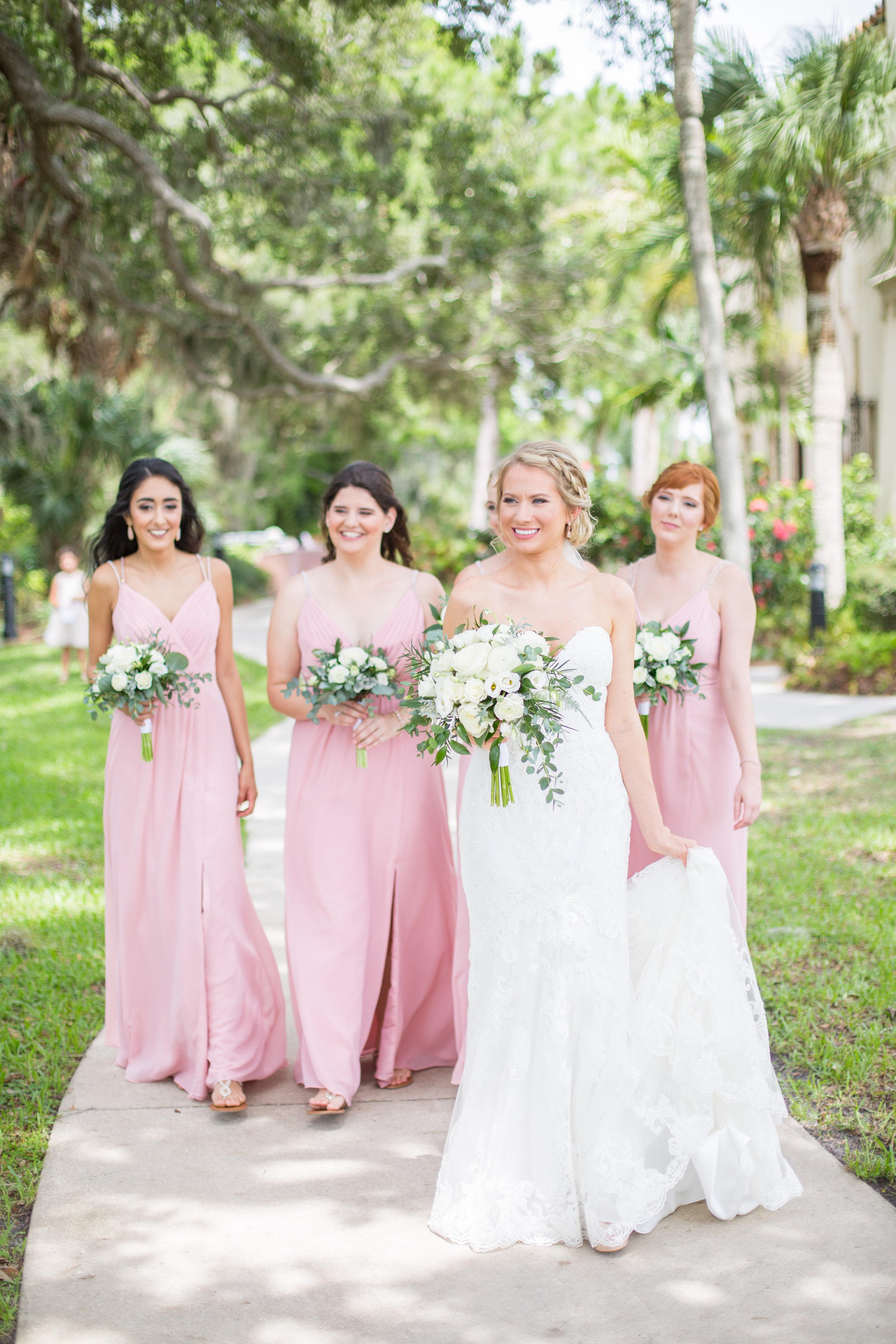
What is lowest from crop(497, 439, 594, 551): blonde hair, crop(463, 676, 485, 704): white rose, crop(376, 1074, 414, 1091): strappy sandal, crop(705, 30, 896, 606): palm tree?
crop(376, 1074, 414, 1091): strappy sandal

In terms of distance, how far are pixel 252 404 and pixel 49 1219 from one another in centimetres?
1925

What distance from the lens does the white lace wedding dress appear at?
127 inches

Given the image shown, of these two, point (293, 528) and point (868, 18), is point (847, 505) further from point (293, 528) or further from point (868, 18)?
point (293, 528)

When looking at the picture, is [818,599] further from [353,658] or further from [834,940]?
[353,658]

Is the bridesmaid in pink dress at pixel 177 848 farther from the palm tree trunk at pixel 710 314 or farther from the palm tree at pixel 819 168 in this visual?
the palm tree at pixel 819 168

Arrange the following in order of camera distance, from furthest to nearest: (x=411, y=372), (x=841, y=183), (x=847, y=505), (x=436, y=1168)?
(x=411, y=372)
(x=847, y=505)
(x=841, y=183)
(x=436, y=1168)

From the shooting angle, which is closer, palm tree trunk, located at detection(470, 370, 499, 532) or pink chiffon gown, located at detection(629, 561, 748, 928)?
pink chiffon gown, located at detection(629, 561, 748, 928)

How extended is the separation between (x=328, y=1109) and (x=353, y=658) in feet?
5.25

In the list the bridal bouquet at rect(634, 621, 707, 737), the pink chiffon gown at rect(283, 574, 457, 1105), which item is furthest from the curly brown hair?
the bridal bouquet at rect(634, 621, 707, 737)

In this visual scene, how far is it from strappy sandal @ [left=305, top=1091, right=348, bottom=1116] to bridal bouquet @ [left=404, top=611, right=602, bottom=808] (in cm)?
141

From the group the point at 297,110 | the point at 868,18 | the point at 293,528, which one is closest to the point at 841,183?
the point at 868,18

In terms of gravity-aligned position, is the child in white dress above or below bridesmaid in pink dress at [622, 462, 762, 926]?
above

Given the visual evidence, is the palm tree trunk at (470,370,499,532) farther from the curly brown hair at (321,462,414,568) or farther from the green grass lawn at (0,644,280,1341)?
the curly brown hair at (321,462,414,568)

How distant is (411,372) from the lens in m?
25.6
